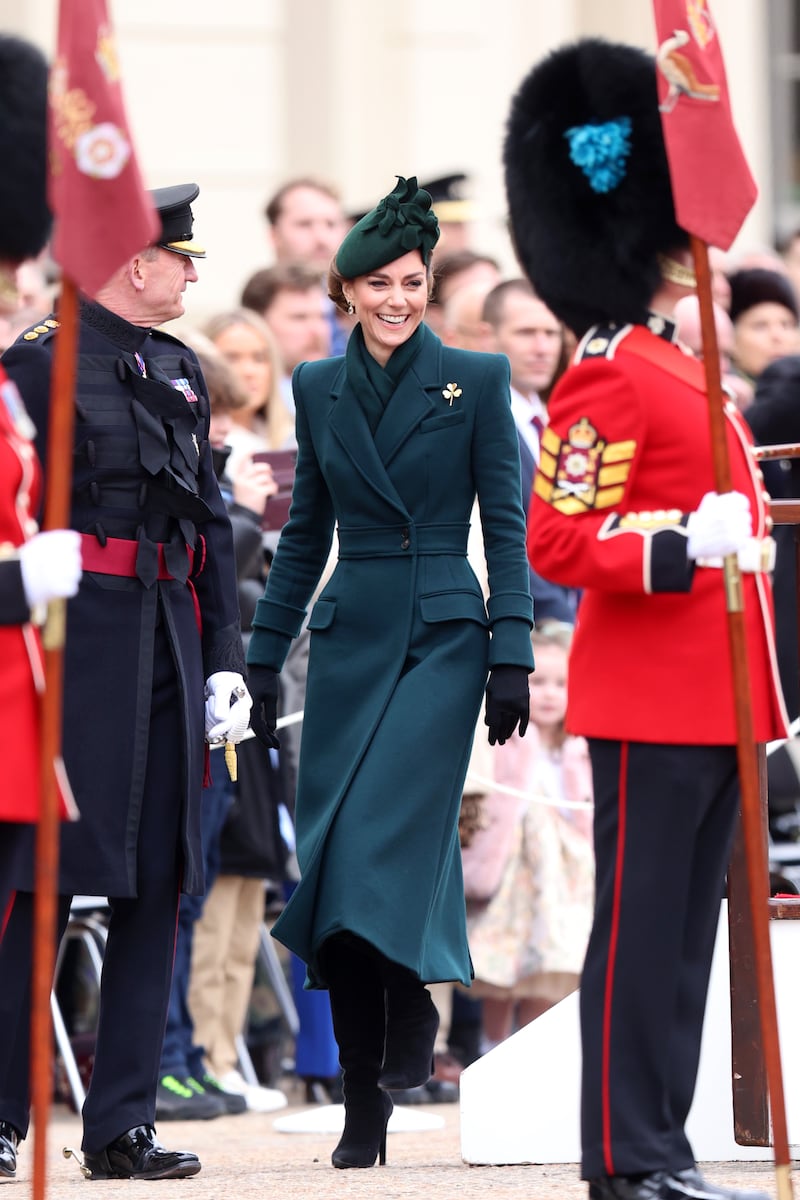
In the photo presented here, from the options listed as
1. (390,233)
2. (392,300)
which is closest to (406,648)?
(392,300)

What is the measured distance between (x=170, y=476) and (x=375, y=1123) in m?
1.44

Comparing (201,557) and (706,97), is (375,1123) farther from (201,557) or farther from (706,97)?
(706,97)

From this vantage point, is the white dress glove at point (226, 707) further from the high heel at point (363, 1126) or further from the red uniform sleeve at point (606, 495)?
the red uniform sleeve at point (606, 495)

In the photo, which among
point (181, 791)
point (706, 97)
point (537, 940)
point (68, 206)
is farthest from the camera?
point (537, 940)

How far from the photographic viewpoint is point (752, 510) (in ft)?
15.8

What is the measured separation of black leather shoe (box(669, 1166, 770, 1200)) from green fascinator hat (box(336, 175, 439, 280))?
2130 millimetres

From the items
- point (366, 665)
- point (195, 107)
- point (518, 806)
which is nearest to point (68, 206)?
point (366, 665)

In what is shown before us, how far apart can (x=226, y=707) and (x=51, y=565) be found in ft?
5.50

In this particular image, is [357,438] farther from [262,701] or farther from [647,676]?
[647,676]

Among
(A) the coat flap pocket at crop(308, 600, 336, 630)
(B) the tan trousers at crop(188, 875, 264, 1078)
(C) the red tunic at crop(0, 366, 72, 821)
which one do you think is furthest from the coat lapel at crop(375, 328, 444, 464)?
(B) the tan trousers at crop(188, 875, 264, 1078)

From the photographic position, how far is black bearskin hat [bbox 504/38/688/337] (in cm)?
488

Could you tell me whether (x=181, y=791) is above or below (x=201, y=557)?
below

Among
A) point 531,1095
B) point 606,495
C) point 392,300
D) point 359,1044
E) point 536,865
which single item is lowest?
point 531,1095

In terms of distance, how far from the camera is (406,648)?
229 inches
